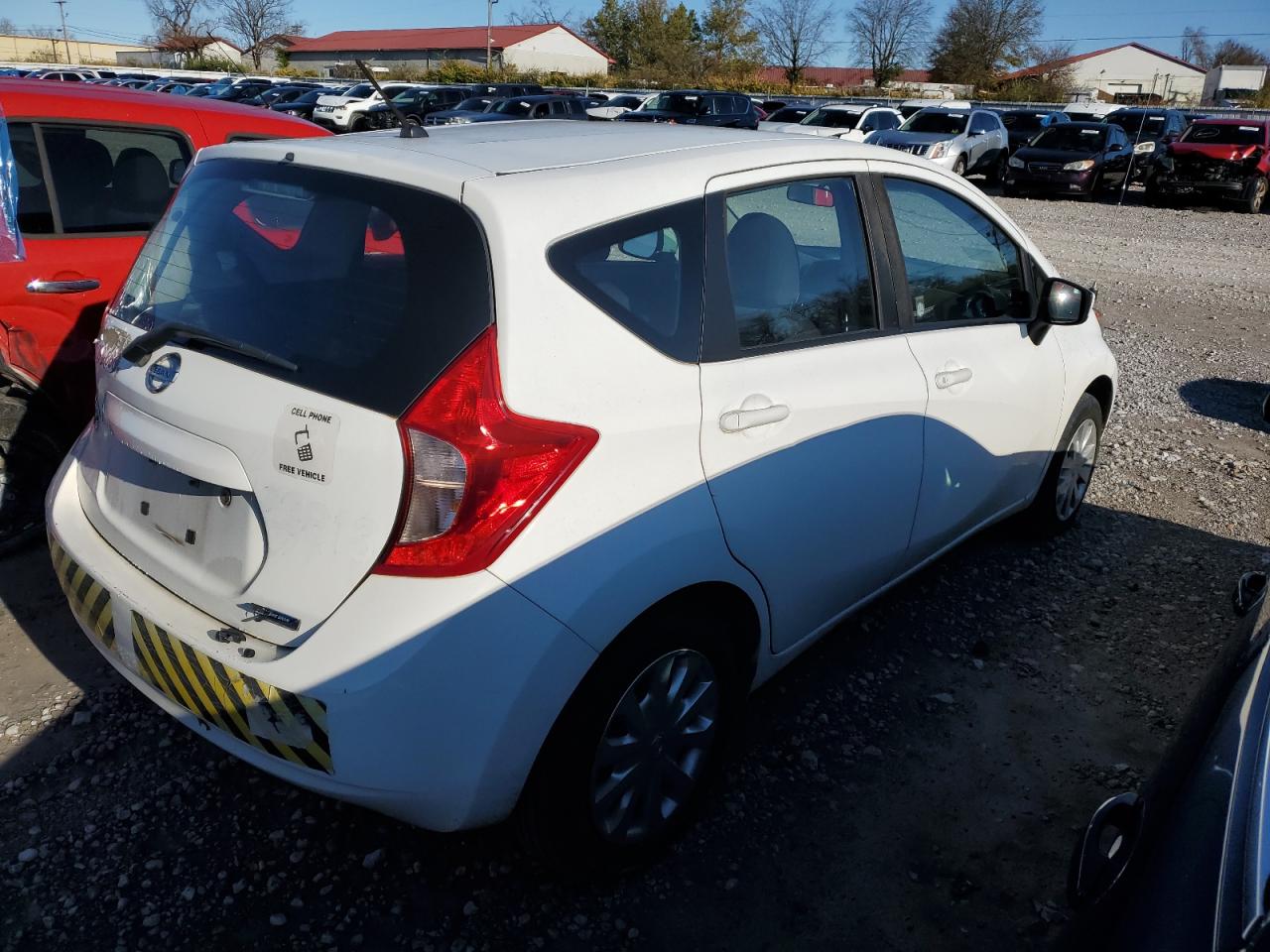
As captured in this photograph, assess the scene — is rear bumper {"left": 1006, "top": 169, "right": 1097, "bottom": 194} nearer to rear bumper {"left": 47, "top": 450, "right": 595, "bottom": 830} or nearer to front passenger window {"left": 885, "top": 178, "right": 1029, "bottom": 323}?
front passenger window {"left": 885, "top": 178, "right": 1029, "bottom": 323}

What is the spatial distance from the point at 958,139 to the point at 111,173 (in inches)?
715

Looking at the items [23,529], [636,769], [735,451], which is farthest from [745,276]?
[23,529]

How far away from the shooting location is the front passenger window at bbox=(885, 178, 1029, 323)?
10.3ft

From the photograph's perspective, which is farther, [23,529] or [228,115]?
[228,115]

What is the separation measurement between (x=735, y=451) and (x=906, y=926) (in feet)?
4.19

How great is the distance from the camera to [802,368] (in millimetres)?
2596

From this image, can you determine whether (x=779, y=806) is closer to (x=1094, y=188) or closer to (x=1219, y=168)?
(x=1219, y=168)

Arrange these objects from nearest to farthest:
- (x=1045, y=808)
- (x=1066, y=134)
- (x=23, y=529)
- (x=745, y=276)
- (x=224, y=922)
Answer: (x=224, y=922), (x=745, y=276), (x=1045, y=808), (x=23, y=529), (x=1066, y=134)

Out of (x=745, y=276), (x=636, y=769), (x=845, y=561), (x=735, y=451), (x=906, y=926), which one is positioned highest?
(x=745, y=276)

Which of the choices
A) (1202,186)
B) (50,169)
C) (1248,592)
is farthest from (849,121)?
(1248,592)

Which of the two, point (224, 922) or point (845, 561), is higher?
point (845, 561)

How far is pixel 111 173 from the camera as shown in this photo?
13.9 ft

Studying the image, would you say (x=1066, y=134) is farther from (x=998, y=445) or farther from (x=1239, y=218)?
(x=998, y=445)

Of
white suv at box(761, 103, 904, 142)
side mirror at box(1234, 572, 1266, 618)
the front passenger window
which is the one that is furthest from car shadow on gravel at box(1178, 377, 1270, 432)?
white suv at box(761, 103, 904, 142)
